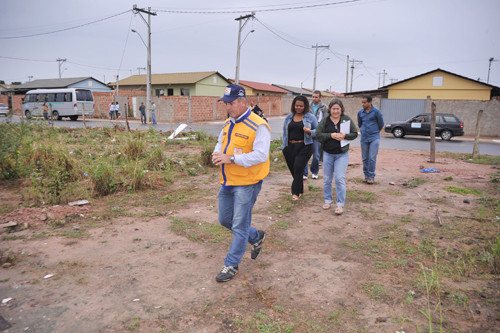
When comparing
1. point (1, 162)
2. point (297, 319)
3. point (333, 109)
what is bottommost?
point (297, 319)

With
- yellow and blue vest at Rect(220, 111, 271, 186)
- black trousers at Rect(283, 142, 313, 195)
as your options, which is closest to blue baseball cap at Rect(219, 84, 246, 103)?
yellow and blue vest at Rect(220, 111, 271, 186)

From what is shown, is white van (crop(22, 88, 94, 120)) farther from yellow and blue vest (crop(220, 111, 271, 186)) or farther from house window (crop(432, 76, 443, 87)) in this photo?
house window (crop(432, 76, 443, 87))

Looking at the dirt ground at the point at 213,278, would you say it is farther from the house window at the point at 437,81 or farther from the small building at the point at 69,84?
the small building at the point at 69,84

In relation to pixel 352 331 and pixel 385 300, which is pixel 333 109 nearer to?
pixel 385 300

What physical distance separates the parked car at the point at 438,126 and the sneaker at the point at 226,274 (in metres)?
18.4

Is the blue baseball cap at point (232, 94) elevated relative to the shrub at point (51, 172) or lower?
elevated

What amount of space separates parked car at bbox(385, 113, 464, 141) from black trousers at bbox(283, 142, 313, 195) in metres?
15.6

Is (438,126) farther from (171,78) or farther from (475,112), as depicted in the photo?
(171,78)

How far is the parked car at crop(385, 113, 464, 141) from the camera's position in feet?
60.3

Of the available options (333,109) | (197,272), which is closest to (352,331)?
(197,272)

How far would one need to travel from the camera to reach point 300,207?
564 centimetres

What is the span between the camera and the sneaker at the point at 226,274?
3209 millimetres

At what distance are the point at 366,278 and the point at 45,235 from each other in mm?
3801

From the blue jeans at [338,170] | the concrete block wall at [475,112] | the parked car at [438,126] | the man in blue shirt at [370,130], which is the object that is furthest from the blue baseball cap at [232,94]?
the concrete block wall at [475,112]
